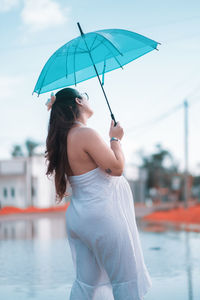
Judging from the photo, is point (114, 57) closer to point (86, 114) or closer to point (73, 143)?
point (86, 114)

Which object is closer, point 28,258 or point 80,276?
point 80,276

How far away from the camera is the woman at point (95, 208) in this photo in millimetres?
2857

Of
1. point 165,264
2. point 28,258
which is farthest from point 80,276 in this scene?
point 28,258

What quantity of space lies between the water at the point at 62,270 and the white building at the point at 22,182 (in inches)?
1068

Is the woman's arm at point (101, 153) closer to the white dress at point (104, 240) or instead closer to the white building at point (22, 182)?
the white dress at point (104, 240)

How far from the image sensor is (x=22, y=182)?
40.1 m

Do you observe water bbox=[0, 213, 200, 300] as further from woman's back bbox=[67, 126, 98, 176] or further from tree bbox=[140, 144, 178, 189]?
tree bbox=[140, 144, 178, 189]

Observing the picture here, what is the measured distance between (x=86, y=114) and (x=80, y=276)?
1054mm

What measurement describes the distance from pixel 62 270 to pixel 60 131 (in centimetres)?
483

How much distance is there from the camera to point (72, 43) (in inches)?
141

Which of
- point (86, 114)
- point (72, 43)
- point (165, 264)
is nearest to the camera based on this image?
point (86, 114)

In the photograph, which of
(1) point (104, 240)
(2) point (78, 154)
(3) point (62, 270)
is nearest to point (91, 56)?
(2) point (78, 154)

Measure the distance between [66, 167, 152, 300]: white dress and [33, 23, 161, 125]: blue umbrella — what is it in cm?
62

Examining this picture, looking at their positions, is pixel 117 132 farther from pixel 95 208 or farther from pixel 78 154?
pixel 95 208
